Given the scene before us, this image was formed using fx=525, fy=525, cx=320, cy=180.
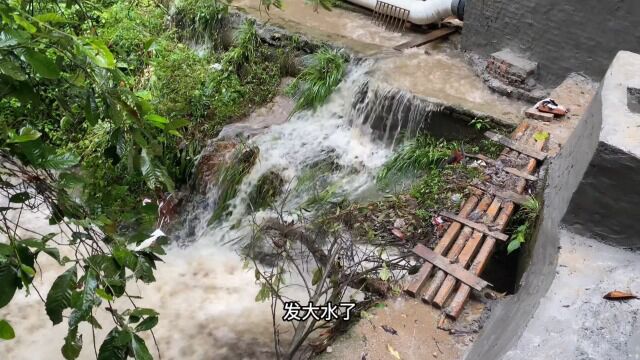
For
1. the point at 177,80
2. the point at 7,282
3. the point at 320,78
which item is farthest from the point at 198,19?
the point at 7,282

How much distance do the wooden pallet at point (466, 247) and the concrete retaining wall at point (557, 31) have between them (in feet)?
6.00

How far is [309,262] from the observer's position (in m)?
4.69

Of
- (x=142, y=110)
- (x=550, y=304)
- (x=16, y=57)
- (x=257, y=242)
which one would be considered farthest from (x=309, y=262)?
(x=16, y=57)

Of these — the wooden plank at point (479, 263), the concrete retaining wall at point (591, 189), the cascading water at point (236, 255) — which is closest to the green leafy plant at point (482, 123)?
the cascading water at point (236, 255)

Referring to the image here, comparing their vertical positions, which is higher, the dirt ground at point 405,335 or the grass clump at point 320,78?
the grass clump at point 320,78

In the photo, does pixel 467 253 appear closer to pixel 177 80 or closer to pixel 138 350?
pixel 138 350

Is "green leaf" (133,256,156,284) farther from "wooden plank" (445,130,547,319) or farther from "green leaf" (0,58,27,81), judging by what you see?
"wooden plank" (445,130,547,319)

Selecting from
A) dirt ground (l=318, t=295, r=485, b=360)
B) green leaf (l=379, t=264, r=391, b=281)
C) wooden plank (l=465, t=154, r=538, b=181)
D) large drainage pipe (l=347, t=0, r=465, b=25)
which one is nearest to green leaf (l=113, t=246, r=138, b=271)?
dirt ground (l=318, t=295, r=485, b=360)

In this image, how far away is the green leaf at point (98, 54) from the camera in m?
1.51

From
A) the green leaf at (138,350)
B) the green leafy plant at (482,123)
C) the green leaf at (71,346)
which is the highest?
the green leaf at (138,350)

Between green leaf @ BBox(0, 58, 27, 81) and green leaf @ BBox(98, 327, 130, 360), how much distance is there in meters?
0.72

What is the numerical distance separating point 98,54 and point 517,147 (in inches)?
155

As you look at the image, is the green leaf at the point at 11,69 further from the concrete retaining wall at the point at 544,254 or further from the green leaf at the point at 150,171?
the concrete retaining wall at the point at 544,254

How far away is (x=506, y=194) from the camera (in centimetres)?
421
